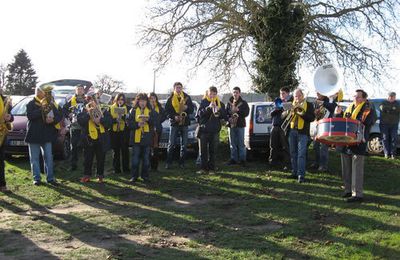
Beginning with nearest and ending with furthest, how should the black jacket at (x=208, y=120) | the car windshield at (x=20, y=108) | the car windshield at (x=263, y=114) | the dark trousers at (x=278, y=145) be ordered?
the black jacket at (x=208, y=120) < the dark trousers at (x=278, y=145) < the car windshield at (x=263, y=114) < the car windshield at (x=20, y=108)

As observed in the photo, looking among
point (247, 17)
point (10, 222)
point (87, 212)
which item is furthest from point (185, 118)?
point (247, 17)

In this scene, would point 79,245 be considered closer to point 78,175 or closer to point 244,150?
point 78,175

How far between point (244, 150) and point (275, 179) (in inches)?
75.9

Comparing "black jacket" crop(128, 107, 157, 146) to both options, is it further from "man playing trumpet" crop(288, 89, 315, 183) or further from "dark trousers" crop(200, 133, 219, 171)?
"man playing trumpet" crop(288, 89, 315, 183)

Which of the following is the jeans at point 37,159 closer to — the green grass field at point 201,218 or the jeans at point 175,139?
the green grass field at point 201,218

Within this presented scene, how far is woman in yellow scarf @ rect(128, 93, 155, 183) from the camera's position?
34.0 ft

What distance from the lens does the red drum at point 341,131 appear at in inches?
320

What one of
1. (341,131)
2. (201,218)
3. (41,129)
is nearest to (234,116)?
(341,131)

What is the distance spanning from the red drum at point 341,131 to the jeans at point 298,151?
1.78 m

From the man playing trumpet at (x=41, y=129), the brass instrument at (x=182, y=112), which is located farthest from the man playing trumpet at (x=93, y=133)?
the brass instrument at (x=182, y=112)

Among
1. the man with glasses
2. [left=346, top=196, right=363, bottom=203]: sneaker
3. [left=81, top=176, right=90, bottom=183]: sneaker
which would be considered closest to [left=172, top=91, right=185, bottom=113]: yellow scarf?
[left=81, top=176, right=90, bottom=183]: sneaker

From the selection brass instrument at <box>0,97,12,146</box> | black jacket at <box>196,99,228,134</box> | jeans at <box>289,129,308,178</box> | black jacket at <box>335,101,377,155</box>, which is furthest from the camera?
black jacket at <box>196,99,228,134</box>

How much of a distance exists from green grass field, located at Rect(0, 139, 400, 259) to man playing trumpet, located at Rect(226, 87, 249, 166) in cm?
114

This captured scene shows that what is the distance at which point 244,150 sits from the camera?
12.6m
